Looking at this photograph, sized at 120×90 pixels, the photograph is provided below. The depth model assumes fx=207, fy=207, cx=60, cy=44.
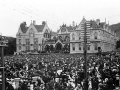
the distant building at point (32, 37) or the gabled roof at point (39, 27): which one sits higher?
the gabled roof at point (39, 27)

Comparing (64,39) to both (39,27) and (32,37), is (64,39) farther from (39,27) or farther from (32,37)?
(32,37)

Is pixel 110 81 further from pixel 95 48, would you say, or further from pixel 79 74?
pixel 95 48

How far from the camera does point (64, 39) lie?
71.8 meters

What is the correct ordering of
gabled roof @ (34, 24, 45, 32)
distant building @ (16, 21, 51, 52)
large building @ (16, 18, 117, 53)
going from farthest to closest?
gabled roof @ (34, 24, 45, 32) → distant building @ (16, 21, 51, 52) → large building @ (16, 18, 117, 53)

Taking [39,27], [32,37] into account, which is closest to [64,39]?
[39,27]

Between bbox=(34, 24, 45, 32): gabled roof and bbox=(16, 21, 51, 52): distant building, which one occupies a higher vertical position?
bbox=(34, 24, 45, 32): gabled roof

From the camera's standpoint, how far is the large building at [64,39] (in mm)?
57875

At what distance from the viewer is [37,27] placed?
73375mm

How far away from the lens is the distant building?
69.6 metres

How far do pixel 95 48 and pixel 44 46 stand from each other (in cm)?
1821

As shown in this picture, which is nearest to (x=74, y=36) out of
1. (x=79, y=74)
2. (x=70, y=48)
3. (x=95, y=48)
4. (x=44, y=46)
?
(x=70, y=48)

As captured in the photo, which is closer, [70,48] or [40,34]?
[70,48]

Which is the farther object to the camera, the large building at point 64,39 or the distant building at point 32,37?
the distant building at point 32,37

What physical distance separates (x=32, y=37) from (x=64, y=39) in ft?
36.4
